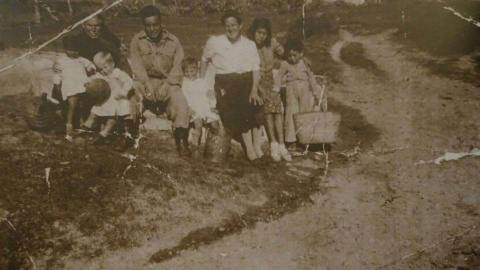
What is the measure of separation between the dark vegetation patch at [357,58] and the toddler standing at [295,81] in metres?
1.09

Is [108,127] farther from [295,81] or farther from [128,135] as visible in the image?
[295,81]

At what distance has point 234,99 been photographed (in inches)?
130

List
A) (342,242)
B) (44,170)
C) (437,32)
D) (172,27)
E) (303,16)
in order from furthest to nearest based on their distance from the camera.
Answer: (437,32) < (303,16) < (172,27) < (44,170) < (342,242)

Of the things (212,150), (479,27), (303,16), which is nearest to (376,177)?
(212,150)

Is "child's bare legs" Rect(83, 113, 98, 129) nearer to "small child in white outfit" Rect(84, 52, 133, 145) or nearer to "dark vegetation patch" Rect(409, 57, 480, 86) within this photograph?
"small child in white outfit" Rect(84, 52, 133, 145)

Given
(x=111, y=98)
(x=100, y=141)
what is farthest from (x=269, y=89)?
(x=100, y=141)

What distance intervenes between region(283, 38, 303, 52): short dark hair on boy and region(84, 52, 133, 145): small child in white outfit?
1.42m

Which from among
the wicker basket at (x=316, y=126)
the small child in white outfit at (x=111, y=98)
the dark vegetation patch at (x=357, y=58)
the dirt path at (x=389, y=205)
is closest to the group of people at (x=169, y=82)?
the small child in white outfit at (x=111, y=98)

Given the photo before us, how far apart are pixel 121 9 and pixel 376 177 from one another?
2458 mm

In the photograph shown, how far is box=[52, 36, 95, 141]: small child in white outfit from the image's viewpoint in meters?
3.11

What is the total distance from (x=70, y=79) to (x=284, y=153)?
73.4 inches

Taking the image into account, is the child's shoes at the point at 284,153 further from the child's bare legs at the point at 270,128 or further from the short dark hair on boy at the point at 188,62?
the short dark hair on boy at the point at 188,62

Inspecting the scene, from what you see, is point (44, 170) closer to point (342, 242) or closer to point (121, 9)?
point (121, 9)

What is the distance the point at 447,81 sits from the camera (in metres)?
4.12
